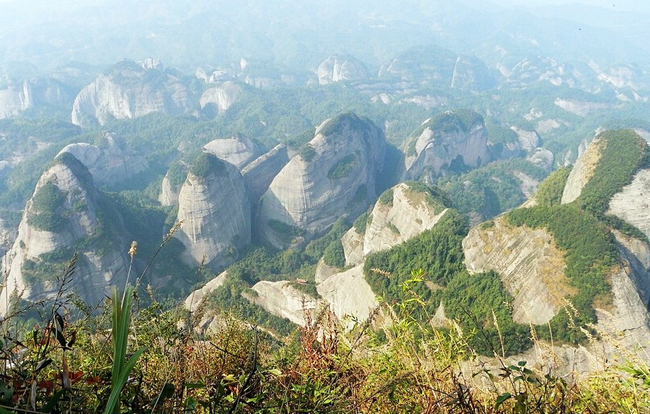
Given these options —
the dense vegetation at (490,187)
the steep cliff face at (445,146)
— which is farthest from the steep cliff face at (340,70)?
the dense vegetation at (490,187)

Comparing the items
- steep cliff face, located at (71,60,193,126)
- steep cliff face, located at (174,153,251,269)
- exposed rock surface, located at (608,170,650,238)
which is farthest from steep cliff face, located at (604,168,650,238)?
steep cliff face, located at (71,60,193,126)

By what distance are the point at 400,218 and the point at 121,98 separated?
84.2m

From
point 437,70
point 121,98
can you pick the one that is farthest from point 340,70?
point 121,98

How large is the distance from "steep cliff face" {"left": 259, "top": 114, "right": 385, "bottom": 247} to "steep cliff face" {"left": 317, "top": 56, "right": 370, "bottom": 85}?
8335 centimetres

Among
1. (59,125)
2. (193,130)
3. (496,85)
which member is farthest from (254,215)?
(496,85)

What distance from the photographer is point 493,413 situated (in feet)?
8.57

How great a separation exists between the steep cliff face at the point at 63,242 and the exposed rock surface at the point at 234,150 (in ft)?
72.1

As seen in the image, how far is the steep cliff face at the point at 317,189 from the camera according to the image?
42.8 m

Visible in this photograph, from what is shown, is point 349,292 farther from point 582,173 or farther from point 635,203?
point 582,173

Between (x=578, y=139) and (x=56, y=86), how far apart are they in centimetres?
12101

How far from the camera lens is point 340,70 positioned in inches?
5138

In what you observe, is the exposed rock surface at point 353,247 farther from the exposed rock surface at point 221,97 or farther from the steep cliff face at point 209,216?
the exposed rock surface at point 221,97

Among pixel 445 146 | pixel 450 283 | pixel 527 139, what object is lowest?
pixel 527 139

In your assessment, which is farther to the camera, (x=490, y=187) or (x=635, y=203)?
(x=490, y=187)
